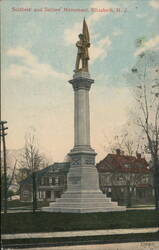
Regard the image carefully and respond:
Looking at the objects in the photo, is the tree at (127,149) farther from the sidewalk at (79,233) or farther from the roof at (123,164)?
the sidewalk at (79,233)

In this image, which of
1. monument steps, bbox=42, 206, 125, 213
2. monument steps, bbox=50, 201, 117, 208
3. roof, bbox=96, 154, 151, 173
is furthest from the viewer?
roof, bbox=96, 154, 151, 173

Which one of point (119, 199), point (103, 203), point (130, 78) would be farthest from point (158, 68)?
point (119, 199)

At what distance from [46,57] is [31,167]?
35.1ft

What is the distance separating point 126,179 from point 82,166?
33.0ft

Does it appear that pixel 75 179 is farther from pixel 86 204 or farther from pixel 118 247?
pixel 118 247

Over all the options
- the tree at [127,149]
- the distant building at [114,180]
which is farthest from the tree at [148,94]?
the distant building at [114,180]

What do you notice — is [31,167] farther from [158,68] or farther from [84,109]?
[158,68]

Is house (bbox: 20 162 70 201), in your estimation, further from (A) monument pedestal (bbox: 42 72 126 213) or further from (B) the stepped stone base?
(B) the stepped stone base

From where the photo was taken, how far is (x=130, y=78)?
61.6ft

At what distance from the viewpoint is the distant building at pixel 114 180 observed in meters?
27.5

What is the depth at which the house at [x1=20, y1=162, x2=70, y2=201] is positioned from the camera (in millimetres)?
26906

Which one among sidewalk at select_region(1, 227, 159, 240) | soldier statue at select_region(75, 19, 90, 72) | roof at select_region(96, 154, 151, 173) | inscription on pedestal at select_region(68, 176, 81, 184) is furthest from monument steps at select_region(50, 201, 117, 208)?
soldier statue at select_region(75, 19, 90, 72)

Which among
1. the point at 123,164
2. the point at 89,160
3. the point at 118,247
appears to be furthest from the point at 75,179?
A: the point at 118,247

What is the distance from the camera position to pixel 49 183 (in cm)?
2781
